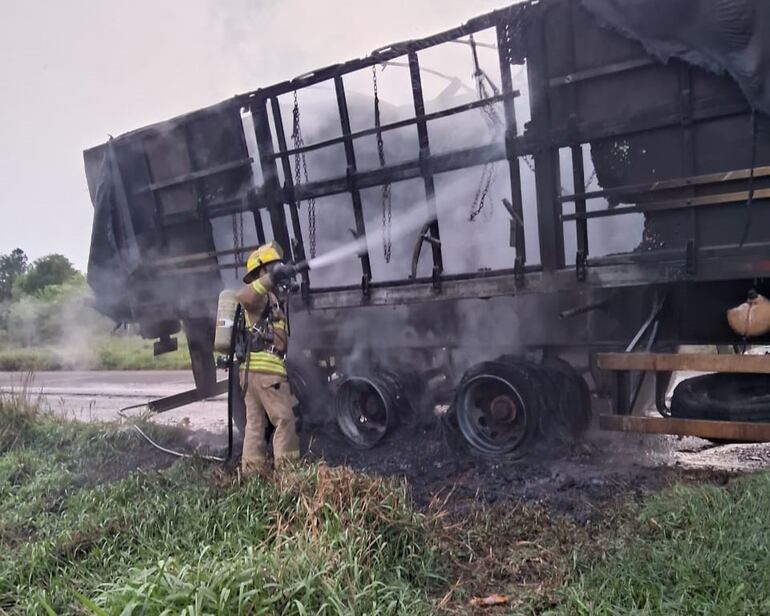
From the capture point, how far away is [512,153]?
5324 millimetres

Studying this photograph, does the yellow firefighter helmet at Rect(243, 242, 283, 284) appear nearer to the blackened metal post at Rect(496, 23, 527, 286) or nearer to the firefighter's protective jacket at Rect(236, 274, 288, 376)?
the firefighter's protective jacket at Rect(236, 274, 288, 376)

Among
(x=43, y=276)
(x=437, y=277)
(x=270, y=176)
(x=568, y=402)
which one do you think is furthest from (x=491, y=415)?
(x=43, y=276)

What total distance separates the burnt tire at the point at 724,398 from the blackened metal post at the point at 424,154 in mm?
2114

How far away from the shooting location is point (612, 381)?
497 cm

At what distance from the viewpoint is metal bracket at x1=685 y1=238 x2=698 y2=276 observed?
4594 millimetres

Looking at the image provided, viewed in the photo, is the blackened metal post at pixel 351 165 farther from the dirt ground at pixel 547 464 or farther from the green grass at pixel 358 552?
the green grass at pixel 358 552

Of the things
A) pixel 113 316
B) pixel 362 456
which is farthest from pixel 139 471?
pixel 113 316

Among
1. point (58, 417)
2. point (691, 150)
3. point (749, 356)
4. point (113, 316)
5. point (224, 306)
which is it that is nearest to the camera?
point (749, 356)

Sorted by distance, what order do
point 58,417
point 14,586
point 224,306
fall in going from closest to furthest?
point 14,586, point 224,306, point 58,417

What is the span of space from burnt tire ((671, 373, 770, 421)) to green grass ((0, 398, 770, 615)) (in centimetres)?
56

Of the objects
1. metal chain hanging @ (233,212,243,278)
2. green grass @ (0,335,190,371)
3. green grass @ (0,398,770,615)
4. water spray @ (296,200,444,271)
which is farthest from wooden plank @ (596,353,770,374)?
green grass @ (0,335,190,371)

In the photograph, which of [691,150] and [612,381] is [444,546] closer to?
[612,381]

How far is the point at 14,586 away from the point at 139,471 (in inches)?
61.0

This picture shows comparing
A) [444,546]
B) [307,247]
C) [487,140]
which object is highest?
[487,140]
